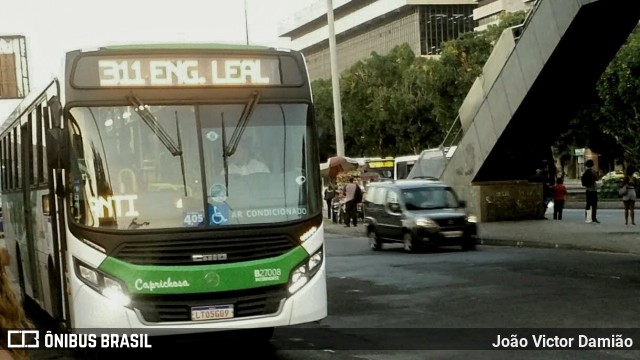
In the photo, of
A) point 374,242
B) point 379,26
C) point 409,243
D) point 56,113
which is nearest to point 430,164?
point 374,242

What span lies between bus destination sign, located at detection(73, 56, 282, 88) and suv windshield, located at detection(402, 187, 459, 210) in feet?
45.8

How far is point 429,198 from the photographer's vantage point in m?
23.0

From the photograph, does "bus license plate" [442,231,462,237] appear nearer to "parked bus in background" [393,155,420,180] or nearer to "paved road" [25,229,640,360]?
"paved road" [25,229,640,360]

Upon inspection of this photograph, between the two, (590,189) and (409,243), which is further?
(590,189)

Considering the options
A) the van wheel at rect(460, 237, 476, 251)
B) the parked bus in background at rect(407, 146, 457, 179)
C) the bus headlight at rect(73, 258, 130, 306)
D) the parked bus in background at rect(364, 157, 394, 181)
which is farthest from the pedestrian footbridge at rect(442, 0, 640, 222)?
the parked bus in background at rect(364, 157, 394, 181)

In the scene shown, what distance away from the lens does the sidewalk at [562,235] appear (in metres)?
20.1

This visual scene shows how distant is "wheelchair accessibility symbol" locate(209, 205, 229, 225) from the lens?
8.48 m

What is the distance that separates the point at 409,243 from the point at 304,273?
45.0ft

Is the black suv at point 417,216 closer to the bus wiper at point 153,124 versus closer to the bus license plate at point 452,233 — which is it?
the bus license plate at point 452,233

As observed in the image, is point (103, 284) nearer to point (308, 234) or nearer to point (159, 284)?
point (159, 284)

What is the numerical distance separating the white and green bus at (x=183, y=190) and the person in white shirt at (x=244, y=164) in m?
0.02

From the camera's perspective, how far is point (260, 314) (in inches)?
335

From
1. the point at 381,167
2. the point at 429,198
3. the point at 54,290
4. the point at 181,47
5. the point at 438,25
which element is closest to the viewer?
the point at 181,47

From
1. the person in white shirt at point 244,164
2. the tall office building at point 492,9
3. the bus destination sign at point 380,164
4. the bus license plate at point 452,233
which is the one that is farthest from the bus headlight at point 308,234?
the tall office building at point 492,9
